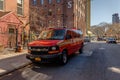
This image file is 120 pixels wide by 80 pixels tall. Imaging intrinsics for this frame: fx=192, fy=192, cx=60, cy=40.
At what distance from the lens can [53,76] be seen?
8.31m

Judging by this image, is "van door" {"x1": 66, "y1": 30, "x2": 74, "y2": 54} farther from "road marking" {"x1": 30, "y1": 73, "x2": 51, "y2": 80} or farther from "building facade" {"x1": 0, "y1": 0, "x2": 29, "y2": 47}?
"building facade" {"x1": 0, "y1": 0, "x2": 29, "y2": 47}

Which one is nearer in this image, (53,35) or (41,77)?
(41,77)

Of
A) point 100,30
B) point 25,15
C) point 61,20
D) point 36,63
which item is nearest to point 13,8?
point 25,15

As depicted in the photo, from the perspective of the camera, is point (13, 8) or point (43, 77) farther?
point (13, 8)

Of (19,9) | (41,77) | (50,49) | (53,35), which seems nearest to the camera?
(41,77)

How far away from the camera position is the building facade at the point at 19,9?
1913 cm

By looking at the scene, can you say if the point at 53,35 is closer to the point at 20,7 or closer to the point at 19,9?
the point at 19,9

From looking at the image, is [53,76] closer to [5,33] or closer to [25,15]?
[5,33]

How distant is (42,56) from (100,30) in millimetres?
102121

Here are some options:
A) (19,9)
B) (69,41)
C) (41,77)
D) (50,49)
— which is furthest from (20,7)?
(41,77)

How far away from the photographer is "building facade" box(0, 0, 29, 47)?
1913 centimetres

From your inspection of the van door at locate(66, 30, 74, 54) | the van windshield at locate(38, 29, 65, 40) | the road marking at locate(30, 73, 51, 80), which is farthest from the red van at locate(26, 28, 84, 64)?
the road marking at locate(30, 73, 51, 80)

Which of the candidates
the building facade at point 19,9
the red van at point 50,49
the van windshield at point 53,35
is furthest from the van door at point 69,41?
the building facade at point 19,9

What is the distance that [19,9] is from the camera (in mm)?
21188
